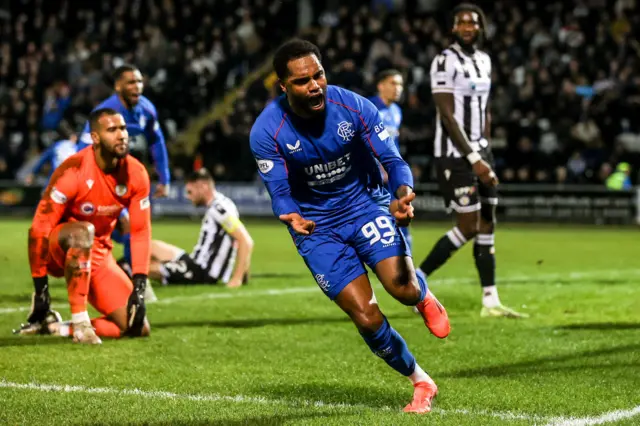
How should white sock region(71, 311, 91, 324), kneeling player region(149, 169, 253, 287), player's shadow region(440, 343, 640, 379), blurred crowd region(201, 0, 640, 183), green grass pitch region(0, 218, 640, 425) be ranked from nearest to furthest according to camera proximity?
1. green grass pitch region(0, 218, 640, 425)
2. player's shadow region(440, 343, 640, 379)
3. white sock region(71, 311, 91, 324)
4. kneeling player region(149, 169, 253, 287)
5. blurred crowd region(201, 0, 640, 183)

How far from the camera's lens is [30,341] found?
7.26 m

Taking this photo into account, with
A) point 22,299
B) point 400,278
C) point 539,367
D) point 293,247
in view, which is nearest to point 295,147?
point 400,278

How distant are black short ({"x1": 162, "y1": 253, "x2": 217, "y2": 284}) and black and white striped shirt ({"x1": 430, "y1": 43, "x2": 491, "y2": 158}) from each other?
3.75m

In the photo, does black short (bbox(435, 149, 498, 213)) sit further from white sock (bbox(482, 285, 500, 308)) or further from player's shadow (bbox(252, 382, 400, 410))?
player's shadow (bbox(252, 382, 400, 410))

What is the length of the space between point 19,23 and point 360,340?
27985 mm

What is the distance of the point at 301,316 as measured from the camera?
28.6ft

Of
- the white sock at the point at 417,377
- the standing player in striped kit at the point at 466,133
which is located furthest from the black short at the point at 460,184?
the white sock at the point at 417,377

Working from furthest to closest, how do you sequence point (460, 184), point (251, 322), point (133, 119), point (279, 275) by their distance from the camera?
point (279, 275) → point (133, 119) → point (460, 184) → point (251, 322)

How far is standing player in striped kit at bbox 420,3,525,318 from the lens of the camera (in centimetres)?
851

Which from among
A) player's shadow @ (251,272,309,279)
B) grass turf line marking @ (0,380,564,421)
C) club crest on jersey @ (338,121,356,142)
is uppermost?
club crest on jersey @ (338,121,356,142)

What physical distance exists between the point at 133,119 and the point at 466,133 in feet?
11.5

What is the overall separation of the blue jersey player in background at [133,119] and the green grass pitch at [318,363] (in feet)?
2.82

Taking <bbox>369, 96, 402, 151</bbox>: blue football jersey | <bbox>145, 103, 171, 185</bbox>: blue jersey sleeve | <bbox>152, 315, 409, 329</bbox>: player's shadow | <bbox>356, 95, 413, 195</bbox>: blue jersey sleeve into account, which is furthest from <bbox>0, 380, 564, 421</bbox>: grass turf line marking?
<bbox>369, 96, 402, 151</bbox>: blue football jersey

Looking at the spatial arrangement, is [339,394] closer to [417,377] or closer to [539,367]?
[417,377]
